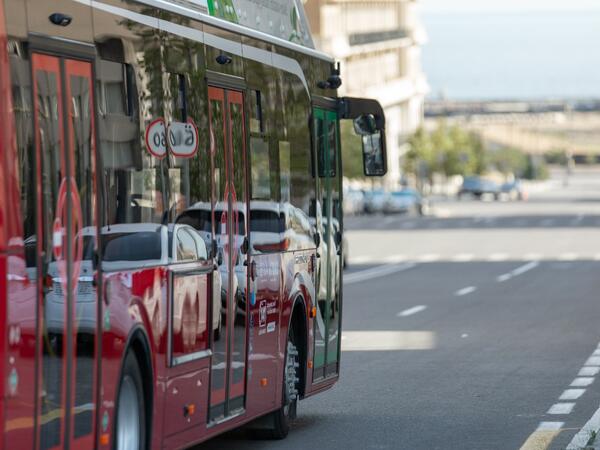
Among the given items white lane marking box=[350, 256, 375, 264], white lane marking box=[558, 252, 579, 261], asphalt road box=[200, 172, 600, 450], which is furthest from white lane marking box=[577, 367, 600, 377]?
white lane marking box=[350, 256, 375, 264]

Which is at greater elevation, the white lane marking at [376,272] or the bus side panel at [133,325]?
the bus side panel at [133,325]

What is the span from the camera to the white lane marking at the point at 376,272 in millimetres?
36781

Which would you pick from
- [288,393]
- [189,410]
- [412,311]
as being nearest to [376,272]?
[412,311]

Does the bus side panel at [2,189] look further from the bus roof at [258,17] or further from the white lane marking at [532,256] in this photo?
the white lane marking at [532,256]

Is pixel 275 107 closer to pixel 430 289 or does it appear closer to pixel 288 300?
pixel 288 300

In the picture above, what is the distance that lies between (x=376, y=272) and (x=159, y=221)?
30926mm

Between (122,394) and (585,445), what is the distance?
150 inches

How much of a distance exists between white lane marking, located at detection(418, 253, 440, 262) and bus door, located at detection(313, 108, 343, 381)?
31770 millimetres

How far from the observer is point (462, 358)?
60.3 feet

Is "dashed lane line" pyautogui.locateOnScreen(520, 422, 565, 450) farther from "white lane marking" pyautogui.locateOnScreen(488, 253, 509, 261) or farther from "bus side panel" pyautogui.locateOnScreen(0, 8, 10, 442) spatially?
"white lane marking" pyautogui.locateOnScreen(488, 253, 509, 261)

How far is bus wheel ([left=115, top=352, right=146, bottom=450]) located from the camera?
846cm

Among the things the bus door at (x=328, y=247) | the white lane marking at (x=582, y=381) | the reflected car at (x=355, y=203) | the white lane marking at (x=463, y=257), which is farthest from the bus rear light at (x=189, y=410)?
the reflected car at (x=355, y=203)

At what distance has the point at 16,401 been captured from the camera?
691cm

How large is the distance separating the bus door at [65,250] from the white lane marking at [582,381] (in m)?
8.26
